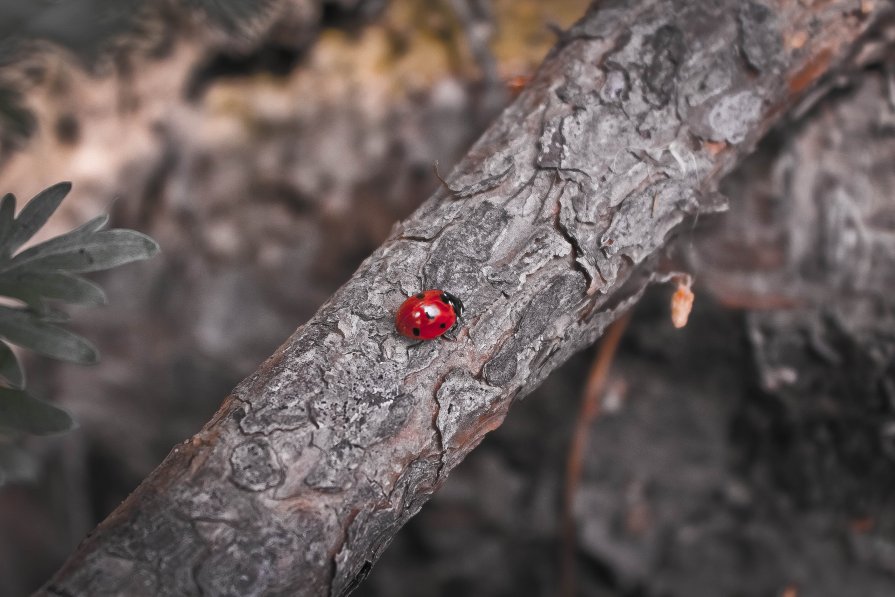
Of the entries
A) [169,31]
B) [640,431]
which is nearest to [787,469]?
[640,431]

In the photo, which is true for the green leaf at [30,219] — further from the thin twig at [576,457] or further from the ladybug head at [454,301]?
the thin twig at [576,457]

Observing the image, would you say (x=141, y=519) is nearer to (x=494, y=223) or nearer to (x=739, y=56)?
(x=494, y=223)

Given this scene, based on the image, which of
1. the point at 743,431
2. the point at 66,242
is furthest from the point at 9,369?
the point at 743,431

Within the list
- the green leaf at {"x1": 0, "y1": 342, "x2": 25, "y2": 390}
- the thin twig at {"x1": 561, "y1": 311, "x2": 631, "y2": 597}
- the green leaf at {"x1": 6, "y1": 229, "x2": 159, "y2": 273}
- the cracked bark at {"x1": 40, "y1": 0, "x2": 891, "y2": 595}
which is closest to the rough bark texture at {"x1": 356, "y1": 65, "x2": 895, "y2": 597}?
the thin twig at {"x1": 561, "y1": 311, "x2": 631, "y2": 597}

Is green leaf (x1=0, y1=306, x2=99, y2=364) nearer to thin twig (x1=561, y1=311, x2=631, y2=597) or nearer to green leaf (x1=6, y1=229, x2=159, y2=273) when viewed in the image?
green leaf (x1=6, y1=229, x2=159, y2=273)

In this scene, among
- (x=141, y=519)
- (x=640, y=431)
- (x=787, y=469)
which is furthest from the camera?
(x=640, y=431)

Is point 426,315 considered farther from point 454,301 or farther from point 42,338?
point 42,338
